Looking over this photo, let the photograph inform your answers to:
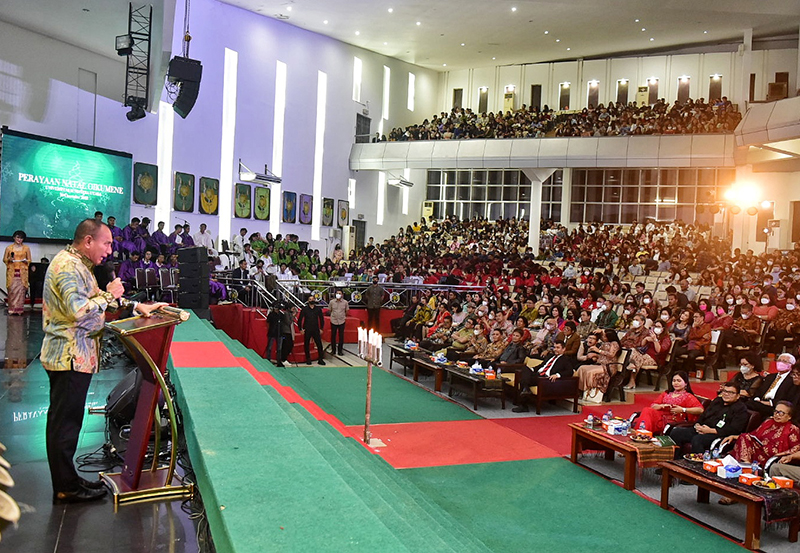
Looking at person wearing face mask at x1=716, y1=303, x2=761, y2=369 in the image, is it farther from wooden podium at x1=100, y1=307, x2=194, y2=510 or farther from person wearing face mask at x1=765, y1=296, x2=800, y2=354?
wooden podium at x1=100, y1=307, x2=194, y2=510

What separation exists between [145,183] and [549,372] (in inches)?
542

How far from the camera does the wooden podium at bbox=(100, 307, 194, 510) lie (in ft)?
12.0

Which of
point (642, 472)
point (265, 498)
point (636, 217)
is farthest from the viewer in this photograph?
point (636, 217)

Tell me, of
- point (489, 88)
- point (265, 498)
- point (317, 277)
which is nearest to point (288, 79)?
point (317, 277)

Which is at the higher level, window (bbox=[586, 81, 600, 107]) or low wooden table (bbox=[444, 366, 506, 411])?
window (bbox=[586, 81, 600, 107])

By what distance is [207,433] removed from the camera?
3.06 meters

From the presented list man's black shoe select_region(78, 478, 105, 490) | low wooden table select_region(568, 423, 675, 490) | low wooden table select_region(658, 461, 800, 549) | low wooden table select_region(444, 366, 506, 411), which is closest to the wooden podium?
man's black shoe select_region(78, 478, 105, 490)

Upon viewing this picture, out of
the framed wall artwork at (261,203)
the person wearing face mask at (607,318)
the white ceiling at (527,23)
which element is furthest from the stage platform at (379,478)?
the white ceiling at (527,23)

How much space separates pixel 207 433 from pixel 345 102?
2696cm

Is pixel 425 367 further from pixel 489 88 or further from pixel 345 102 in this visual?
pixel 489 88

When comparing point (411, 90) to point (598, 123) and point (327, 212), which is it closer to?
point (327, 212)

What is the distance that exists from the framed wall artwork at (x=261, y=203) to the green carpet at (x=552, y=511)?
18.4 meters

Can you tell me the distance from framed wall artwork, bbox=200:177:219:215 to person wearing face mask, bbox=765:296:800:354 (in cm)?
1672

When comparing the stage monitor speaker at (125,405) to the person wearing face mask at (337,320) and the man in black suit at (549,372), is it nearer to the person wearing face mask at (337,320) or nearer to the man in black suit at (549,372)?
the man in black suit at (549,372)
